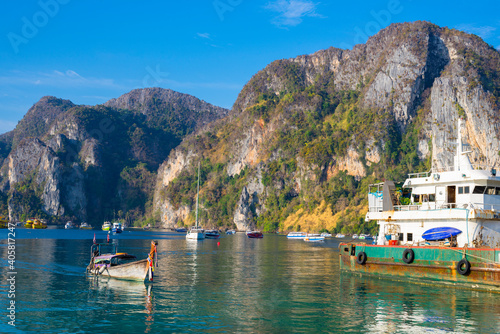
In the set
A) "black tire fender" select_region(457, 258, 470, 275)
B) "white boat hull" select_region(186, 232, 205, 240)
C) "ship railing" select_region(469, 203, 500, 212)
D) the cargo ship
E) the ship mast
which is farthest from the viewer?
"white boat hull" select_region(186, 232, 205, 240)

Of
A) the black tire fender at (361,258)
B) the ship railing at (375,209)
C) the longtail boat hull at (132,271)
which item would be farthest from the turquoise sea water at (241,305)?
the ship railing at (375,209)

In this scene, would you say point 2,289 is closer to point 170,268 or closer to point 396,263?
point 170,268

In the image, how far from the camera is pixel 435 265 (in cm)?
3869

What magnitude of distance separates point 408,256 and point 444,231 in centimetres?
378

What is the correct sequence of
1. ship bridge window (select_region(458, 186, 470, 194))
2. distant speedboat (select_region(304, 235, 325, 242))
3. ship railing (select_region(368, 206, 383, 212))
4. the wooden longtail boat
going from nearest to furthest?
1. ship bridge window (select_region(458, 186, 470, 194))
2. the wooden longtail boat
3. ship railing (select_region(368, 206, 383, 212))
4. distant speedboat (select_region(304, 235, 325, 242))

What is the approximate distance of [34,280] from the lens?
43.8 m

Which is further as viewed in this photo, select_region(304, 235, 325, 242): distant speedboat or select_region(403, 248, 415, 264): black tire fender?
select_region(304, 235, 325, 242): distant speedboat

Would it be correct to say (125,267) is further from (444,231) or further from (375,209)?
(444,231)

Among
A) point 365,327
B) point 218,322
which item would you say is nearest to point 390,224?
point 365,327

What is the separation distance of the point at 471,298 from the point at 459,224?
678cm

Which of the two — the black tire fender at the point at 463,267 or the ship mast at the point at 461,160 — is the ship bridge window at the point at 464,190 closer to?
the ship mast at the point at 461,160

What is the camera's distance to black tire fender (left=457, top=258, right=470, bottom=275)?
3642 cm

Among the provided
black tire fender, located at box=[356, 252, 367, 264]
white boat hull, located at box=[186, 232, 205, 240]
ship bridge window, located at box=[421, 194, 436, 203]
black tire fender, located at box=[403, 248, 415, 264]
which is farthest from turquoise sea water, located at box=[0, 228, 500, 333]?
white boat hull, located at box=[186, 232, 205, 240]

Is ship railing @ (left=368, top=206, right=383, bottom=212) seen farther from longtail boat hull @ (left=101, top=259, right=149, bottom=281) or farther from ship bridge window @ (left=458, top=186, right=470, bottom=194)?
longtail boat hull @ (left=101, top=259, right=149, bottom=281)
